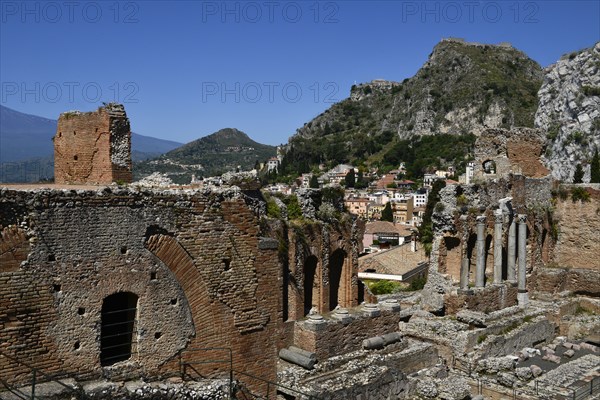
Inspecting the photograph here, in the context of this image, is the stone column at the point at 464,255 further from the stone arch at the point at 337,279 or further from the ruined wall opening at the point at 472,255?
the stone arch at the point at 337,279

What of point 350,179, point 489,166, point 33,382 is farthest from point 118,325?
point 350,179

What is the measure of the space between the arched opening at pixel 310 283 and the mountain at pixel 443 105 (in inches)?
4806

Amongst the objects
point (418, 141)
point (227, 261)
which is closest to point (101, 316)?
point (227, 261)

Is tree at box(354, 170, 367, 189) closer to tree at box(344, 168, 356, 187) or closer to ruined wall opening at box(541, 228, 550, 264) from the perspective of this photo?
tree at box(344, 168, 356, 187)

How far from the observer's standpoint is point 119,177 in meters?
17.5

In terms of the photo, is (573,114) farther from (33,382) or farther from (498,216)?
(33,382)

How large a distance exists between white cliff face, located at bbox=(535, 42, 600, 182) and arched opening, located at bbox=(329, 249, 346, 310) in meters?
55.1

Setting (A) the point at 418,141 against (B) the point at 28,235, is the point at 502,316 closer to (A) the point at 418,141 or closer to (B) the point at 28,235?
(B) the point at 28,235

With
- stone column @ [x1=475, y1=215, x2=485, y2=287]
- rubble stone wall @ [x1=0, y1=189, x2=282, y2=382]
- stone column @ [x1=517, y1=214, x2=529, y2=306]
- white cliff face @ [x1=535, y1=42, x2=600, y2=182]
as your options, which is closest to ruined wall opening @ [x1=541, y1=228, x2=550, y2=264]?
stone column @ [x1=517, y1=214, x2=529, y2=306]

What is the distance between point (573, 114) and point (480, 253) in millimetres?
67194

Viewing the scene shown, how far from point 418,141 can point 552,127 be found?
240 feet

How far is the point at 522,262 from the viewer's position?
26.4 meters

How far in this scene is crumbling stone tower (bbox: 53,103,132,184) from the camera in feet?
56.7

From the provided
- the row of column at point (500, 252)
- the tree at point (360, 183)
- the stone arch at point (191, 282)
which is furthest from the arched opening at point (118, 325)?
the tree at point (360, 183)
